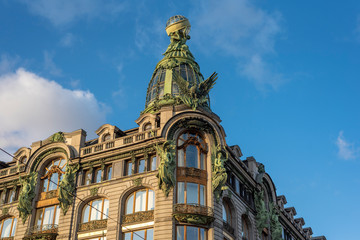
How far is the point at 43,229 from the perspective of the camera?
176 ft

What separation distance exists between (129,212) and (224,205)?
1017 cm

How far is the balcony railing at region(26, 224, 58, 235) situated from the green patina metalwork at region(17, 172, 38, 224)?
1.52 metres

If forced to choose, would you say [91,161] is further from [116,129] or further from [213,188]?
[213,188]

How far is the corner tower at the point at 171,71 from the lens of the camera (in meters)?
67.0

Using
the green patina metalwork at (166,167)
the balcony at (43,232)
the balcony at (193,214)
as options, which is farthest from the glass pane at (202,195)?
the balcony at (43,232)

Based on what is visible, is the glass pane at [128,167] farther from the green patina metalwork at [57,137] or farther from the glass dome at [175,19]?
the glass dome at [175,19]

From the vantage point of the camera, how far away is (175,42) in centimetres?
7531

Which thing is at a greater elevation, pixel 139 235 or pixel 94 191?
pixel 94 191

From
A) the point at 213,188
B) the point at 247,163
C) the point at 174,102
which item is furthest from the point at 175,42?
the point at 213,188

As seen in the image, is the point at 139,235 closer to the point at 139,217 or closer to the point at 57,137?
the point at 139,217

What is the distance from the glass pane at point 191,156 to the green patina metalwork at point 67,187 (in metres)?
12.8

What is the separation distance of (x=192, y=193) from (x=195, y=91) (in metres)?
11.9

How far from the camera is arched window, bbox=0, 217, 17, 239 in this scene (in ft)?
185

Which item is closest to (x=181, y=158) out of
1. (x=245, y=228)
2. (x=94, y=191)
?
(x=94, y=191)
